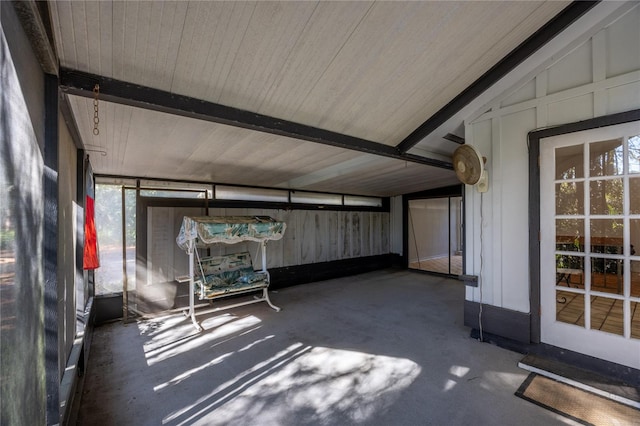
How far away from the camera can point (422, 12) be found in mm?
1837

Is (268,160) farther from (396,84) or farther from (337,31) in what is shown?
(337,31)

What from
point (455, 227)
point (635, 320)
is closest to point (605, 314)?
point (635, 320)

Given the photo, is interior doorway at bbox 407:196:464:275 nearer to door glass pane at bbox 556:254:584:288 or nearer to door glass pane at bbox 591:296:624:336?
door glass pane at bbox 556:254:584:288

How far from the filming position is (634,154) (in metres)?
2.49

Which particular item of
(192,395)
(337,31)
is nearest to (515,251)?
(337,31)

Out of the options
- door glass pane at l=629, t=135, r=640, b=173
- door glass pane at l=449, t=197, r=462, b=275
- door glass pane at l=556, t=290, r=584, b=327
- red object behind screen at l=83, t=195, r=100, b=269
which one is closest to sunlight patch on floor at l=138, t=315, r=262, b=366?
red object behind screen at l=83, t=195, r=100, b=269

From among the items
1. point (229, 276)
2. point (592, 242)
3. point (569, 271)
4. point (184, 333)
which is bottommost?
point (184, 333)

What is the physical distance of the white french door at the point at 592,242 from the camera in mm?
2512

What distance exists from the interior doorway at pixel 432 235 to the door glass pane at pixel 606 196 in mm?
5071

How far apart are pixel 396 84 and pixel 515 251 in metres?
2.30

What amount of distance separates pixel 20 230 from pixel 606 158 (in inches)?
169

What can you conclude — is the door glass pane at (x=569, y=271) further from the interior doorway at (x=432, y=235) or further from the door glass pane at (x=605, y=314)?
the interior doorway at (x=432, y=235)

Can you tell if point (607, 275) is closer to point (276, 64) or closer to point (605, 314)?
point (605, 314)

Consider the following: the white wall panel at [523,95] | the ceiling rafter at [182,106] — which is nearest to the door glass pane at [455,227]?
the white wall panel at [523,95]
